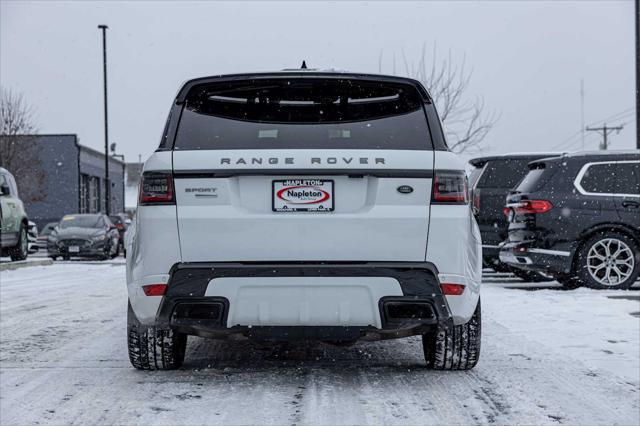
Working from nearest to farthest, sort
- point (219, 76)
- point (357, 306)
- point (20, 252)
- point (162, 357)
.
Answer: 1. point (357, 306)
2. point (219, 76)
3. point (162, 357)
4. point (20, 252)

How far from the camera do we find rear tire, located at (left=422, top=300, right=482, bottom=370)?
15.4 ft

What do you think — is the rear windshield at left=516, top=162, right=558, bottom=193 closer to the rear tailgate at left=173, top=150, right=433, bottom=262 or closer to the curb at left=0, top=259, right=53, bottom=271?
the rear tailgate at left=173, top=150, right=433, bottom=262

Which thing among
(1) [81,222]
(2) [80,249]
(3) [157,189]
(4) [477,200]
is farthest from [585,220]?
(1) [81,222]

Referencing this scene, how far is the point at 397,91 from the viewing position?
4.50 m

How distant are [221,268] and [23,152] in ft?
138

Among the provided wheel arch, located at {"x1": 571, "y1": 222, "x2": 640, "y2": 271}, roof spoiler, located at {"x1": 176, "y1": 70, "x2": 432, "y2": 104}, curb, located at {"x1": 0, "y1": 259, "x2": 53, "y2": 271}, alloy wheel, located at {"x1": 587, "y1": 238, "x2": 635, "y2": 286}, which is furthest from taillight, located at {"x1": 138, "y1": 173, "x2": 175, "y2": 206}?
curb, located at {"x1": 0, "y1": 259, "x2": 53, "y2": 271}

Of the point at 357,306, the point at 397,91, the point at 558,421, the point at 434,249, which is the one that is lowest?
the point at 558,421

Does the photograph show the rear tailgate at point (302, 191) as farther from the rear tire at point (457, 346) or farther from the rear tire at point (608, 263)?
the rear tire at point (608, 263)

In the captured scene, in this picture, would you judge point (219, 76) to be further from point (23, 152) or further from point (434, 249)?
point (23, 152)

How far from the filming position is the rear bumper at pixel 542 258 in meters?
9.77

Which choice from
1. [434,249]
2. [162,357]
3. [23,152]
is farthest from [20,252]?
[23,152]

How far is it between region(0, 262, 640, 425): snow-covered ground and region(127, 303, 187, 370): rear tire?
71 mm

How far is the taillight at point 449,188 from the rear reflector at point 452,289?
44 cm

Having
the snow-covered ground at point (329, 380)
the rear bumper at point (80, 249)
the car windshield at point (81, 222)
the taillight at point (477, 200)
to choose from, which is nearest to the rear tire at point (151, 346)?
the snow-covered ground at point (329, 380)
